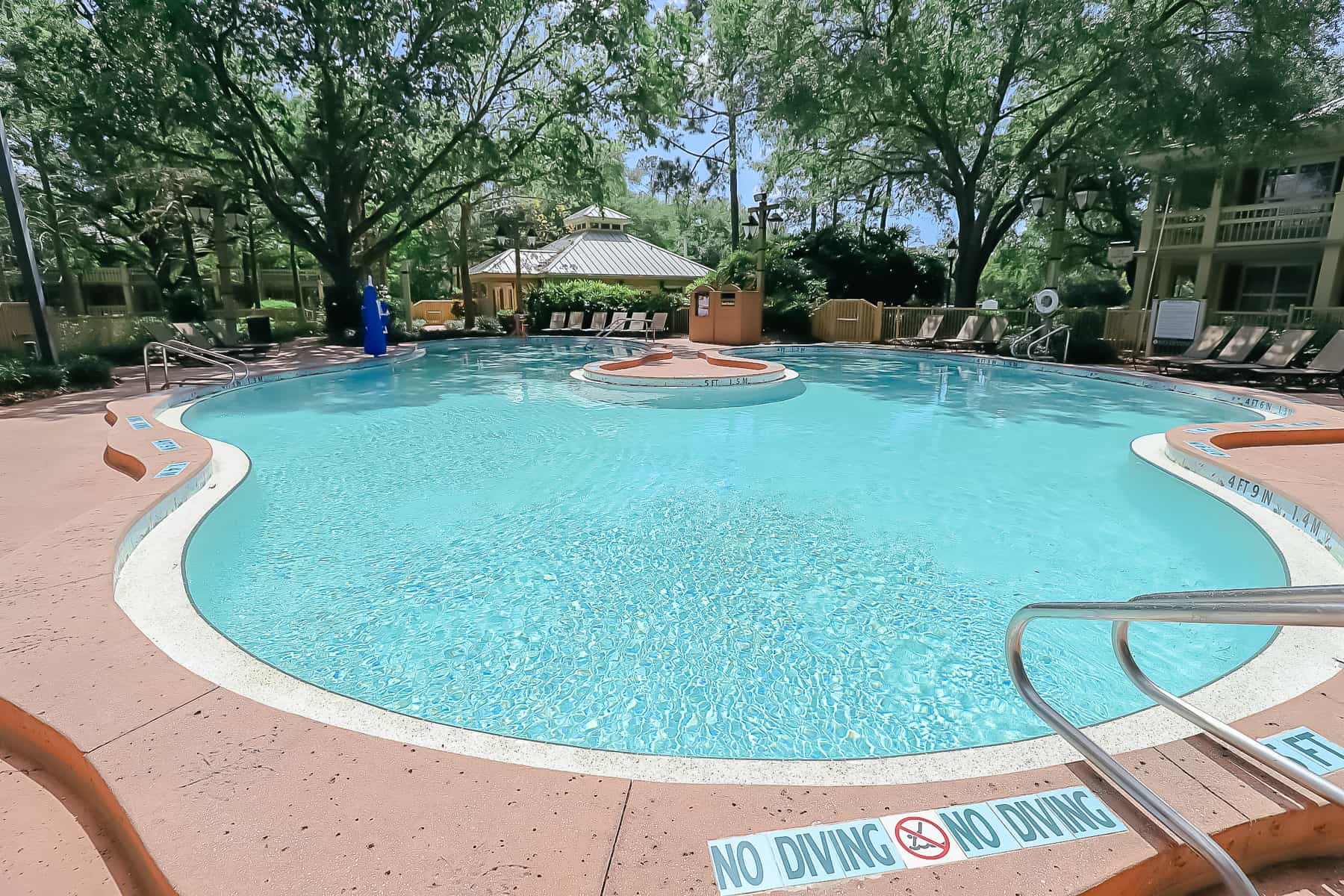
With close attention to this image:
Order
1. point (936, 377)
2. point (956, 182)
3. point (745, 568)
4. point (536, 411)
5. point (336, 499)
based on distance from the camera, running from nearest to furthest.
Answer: point (745, 568)
point (336, 499)
point (536, 411)
point (936, 377)
point (956, 182)

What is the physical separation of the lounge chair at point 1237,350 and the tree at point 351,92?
46.9ft

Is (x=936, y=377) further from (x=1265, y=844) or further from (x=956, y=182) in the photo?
(x=1265, y=844)

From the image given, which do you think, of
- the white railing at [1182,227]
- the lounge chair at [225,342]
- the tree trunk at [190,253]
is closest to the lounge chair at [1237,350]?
the white railing at [1182,227]

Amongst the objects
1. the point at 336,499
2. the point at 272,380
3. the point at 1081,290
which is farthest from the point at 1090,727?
the point at 1081,290

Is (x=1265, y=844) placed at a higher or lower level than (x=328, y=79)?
lower

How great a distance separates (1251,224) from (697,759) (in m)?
23.2

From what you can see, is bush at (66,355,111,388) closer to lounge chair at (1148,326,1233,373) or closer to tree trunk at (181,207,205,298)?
tree trunk at (181,207,205,298)

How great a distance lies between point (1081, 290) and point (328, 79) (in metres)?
25.2

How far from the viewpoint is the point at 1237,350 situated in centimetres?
1320

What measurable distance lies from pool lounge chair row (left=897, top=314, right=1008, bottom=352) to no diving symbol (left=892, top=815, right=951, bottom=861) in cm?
1752

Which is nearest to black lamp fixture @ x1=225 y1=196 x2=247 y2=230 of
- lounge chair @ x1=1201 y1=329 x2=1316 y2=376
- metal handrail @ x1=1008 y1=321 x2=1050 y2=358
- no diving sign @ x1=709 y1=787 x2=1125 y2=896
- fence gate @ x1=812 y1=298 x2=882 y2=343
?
fence gate @ x1=812 y1=298 x2=882 y2=343

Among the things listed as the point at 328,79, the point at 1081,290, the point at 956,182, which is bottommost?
the point at 1081,290

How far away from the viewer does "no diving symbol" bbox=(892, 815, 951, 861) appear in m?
1.82

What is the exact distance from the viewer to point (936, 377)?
47.1 feet
